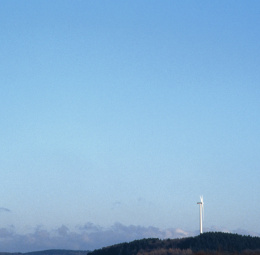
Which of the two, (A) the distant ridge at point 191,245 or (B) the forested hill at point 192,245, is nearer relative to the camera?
(A) the distant ridge at point 191,245

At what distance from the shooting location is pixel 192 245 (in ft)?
232

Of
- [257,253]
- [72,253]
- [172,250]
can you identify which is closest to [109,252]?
[172,250]

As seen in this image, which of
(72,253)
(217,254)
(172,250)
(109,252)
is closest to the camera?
(217,254)

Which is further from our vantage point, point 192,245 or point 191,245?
point 191,245

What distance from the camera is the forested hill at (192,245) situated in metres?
67.7

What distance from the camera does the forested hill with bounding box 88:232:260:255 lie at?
67688mm

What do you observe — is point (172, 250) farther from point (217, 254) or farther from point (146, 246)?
point (217, 254)

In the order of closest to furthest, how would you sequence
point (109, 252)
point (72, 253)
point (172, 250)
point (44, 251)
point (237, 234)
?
point (172, 250) < point (237, 234) < point (109, 252) < point (72, 253) < point (44, 251)

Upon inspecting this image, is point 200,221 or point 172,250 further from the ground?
point 200,221

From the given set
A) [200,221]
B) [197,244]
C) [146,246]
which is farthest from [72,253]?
[197,244]

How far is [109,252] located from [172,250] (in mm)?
16465

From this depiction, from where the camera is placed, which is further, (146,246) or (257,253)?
(146,246)

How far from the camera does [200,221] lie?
9575 centimetres

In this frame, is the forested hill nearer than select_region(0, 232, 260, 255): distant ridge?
No
